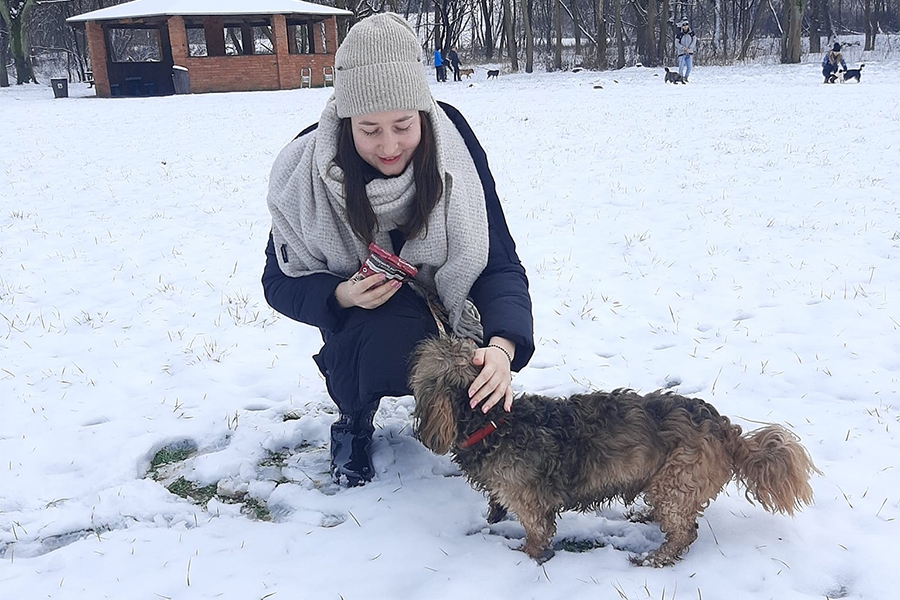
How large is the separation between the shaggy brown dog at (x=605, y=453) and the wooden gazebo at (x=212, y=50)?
3198cm

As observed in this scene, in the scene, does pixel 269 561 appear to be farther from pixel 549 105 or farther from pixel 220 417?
pixel 549 105

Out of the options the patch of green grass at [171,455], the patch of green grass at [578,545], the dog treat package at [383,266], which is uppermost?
the dog treat package at [383,266]

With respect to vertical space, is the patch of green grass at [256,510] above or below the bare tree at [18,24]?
below

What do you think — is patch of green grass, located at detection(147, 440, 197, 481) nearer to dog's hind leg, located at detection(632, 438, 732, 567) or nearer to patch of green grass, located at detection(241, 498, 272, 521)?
patch of green grass, located at detection(241, 498, 272, 521)

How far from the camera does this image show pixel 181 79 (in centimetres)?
3112

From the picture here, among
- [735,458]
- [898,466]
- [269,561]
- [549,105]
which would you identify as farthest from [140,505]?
[549,105]

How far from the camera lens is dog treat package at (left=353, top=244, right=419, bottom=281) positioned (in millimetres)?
3025

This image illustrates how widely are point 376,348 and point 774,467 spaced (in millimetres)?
1651

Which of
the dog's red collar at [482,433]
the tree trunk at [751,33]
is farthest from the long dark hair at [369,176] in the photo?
the tree trunk at [751,33]

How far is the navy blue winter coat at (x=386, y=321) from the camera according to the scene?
313 centimetres

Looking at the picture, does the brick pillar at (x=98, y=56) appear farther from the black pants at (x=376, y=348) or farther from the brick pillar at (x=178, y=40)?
the black pants at (x=376, y=348)

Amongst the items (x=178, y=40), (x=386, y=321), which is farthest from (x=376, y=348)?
(x=178, y=40)

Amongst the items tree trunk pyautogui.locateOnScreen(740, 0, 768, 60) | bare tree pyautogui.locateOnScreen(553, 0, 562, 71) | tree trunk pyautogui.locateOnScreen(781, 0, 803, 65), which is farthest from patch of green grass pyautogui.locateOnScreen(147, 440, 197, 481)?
tree trunk pyautogui.locateOnScreen(740, 0, 768, 60)

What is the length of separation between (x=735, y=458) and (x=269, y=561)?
6.08 feet
